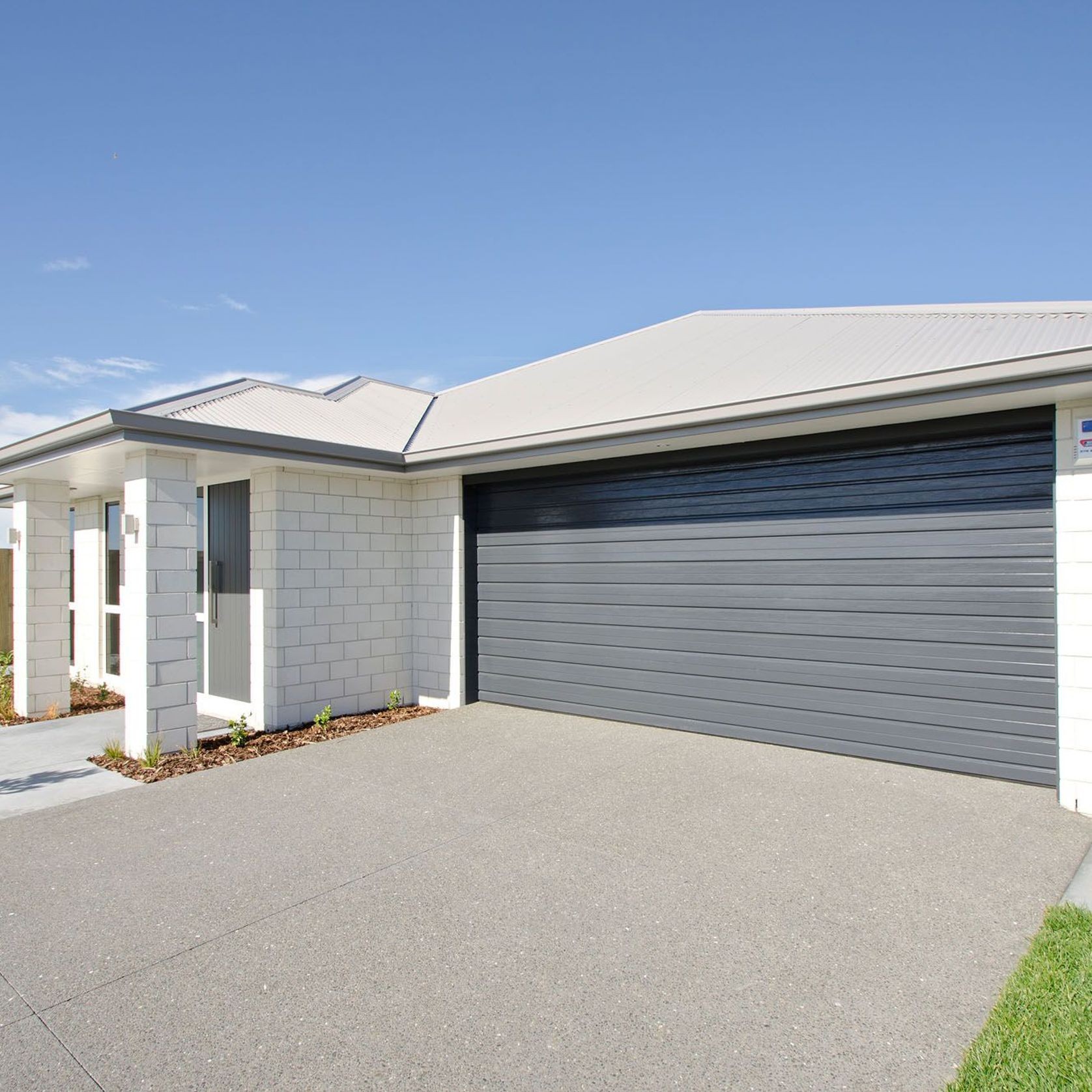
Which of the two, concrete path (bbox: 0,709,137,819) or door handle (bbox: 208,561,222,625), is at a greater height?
door handle (bbox: 208,561,222,625)

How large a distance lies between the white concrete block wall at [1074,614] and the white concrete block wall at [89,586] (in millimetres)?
10345

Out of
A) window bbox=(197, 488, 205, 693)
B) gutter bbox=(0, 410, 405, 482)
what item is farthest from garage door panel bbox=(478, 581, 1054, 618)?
window bbox=(197, 488, 205, 693)

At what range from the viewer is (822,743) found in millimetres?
5930

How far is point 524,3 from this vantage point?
757cm

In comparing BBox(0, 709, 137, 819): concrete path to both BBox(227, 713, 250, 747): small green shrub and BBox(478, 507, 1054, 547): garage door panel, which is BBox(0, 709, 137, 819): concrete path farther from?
BBox(478, 507, 1054, 547): garage door panel

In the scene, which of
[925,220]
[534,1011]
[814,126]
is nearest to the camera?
[534,1011]

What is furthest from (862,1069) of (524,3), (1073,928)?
(524,3)

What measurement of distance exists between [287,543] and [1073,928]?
6574 millimetres

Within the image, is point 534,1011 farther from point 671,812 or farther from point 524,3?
point 524,3

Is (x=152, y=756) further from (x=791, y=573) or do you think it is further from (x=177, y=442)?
(x=791, y=573)

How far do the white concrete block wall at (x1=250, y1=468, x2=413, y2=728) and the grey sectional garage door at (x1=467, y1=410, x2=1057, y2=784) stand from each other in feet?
2.99

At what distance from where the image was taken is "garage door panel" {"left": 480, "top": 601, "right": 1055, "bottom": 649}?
5121mm

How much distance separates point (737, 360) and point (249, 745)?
5832mm

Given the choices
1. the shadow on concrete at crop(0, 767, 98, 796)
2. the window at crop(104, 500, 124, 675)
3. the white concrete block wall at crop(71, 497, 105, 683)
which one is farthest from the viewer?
the white concrete block wall at crop(71, 497, 105, 683)
